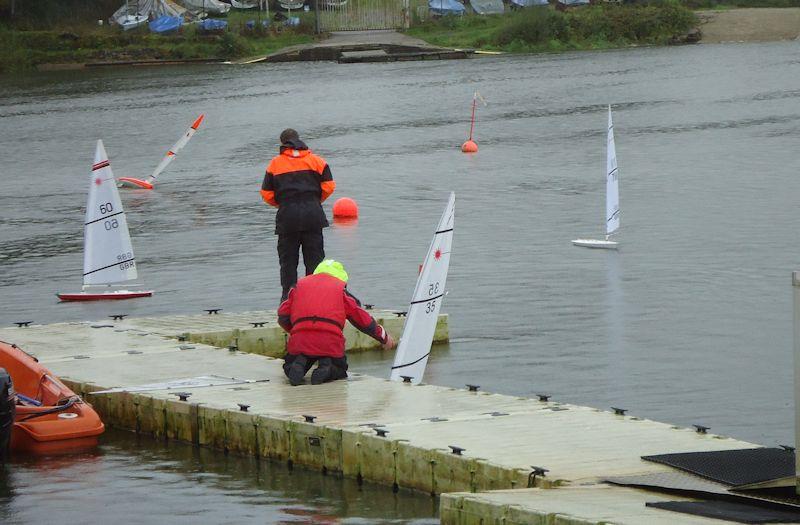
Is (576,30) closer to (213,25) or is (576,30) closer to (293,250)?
(213,25)

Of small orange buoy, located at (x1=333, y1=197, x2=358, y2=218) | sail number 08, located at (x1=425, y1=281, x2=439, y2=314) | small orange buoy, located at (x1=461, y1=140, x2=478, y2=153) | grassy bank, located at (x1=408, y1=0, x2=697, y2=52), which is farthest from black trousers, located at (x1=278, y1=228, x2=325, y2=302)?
grassy bank, located at (x1=408, y1=0, x2=697, y2=52)

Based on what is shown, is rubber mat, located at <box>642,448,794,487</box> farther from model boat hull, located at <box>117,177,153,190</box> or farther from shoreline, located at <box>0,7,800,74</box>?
shoreline, located at <box>0,7,800,74</box>

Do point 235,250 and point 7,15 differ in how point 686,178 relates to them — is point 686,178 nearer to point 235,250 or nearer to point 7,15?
point 235,250

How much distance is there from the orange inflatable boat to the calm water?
14.5 inches

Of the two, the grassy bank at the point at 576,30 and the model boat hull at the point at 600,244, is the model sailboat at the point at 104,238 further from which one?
the grassy bank at the point at 576,30

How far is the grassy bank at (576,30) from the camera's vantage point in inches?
3740

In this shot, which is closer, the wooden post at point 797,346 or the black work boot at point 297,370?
the wooden post at point 797,346

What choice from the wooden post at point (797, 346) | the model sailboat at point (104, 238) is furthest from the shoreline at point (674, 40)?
the wooden post at point (797, 346)

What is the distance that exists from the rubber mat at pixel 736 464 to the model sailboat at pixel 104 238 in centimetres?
1185

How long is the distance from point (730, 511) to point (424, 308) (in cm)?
649

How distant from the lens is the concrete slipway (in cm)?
1016

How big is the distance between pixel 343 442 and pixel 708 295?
11.1 meters

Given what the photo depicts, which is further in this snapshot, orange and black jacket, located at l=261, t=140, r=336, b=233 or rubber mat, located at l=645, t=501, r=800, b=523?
orange and black jacket, located at l=261, t=140, r=336, b=233

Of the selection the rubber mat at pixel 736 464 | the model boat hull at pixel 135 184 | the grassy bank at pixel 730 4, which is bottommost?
the model boat hull at pixel 135 184
